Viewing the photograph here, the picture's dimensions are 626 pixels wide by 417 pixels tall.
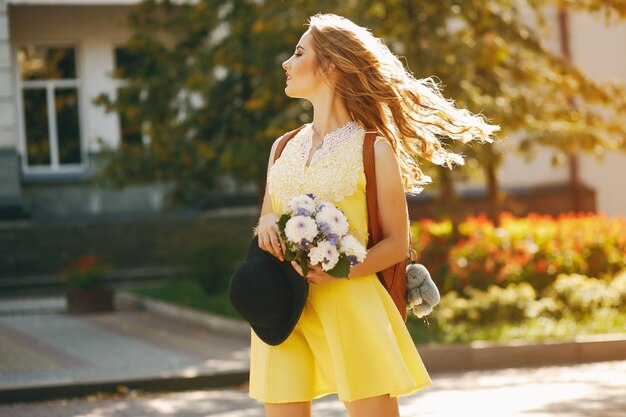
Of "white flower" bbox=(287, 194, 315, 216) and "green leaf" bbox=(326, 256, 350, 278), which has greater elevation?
"white flower" bbox=(287, 194, 315, 216)

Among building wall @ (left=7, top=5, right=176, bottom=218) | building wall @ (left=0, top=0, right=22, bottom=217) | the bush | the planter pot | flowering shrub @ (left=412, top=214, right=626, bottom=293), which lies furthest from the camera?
building wall @ (left=7, top=5, right=176, bottom=218)

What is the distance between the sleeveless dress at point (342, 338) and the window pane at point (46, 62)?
21.2m

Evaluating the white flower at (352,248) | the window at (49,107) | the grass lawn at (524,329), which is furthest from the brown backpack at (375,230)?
the window at (49,107)

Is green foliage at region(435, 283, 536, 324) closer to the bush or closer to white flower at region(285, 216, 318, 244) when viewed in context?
the bush

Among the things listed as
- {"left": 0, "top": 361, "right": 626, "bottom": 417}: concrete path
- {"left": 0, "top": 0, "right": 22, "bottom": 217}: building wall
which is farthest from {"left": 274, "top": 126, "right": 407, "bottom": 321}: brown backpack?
{"left": 0, "top": 0, "right": 22, "bottom": 217}: building wall

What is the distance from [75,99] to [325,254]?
21.7 m

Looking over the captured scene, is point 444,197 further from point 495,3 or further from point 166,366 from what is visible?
point 166,366

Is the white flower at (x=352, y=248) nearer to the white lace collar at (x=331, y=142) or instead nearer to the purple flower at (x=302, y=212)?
the purple flower at (x=302, y=212)

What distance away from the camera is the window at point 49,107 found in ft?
81.6

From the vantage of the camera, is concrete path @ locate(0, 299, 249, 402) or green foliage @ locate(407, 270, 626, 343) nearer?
concrete path @ locate(0, 299, 249, 402)

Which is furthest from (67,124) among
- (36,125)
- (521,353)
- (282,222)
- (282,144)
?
(282,222)

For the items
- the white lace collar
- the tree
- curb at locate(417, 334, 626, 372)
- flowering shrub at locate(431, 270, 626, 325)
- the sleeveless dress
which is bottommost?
curb at locate(417, 334, 626, 372)

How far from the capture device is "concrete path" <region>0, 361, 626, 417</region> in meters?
8.70

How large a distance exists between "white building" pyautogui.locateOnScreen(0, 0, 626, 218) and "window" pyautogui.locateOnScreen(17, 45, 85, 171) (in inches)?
0.8
